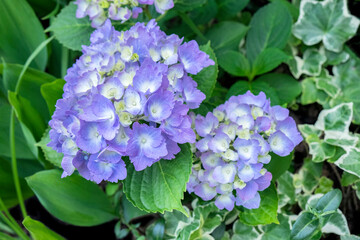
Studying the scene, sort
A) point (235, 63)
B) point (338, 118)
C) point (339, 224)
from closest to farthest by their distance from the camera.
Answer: point (339, 224)
point (338, 118)
point (235, 63)

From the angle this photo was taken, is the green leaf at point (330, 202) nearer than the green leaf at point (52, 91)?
Yes

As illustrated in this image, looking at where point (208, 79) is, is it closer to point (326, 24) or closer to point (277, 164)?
point (277, 164)

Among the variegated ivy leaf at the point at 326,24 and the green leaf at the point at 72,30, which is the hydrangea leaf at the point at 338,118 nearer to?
the variegated ivy leaf at the point at 326,24

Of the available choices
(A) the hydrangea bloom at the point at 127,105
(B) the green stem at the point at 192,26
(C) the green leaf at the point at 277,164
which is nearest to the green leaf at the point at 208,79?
(A) the hydrangea bloom at the point at 127,105

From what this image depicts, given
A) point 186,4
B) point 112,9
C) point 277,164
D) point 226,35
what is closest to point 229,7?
point 226,35

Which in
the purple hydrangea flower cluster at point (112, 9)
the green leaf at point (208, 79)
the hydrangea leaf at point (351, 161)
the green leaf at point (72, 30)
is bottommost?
the hydrangea leaf at point (351, 161)

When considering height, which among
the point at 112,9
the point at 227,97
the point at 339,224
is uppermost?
the point at 112,9
